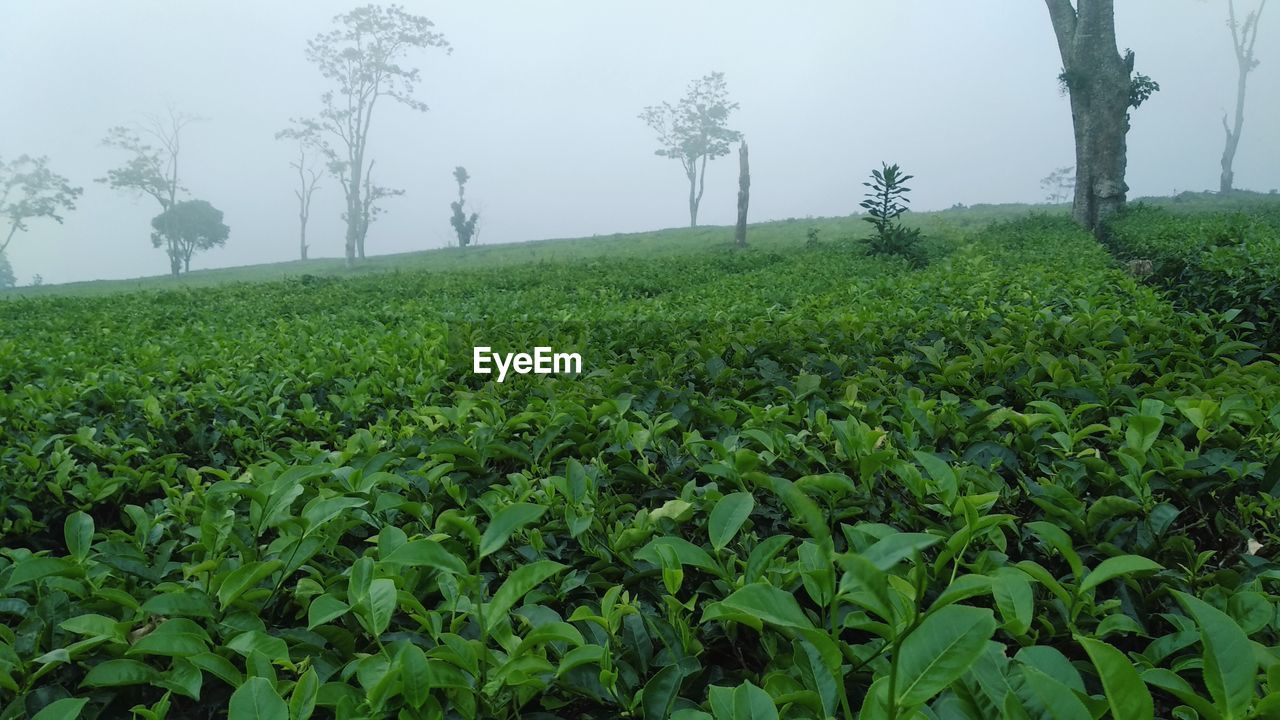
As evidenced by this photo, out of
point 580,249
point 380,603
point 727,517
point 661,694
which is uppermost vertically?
point 580,249

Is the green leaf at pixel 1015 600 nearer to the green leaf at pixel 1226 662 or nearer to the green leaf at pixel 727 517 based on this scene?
the green leaf at pixel 1226 662

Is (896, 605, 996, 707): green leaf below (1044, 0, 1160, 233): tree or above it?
below

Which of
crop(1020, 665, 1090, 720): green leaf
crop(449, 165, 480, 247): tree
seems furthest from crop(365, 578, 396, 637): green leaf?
crop(449, 165, 480, 247): tree

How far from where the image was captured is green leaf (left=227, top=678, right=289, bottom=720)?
884 mm

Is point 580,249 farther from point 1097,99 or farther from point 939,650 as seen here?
point 939,650

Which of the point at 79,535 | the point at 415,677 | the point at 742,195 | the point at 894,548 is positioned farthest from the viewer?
the point at 742,195

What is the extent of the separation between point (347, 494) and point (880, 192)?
11607mm

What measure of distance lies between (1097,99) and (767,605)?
615 inches

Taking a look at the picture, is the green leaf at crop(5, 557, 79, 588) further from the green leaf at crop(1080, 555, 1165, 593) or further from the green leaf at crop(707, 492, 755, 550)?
the green leaf at crop(1080, 555, 1165, 593)

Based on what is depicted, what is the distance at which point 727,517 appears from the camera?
1.20 meters

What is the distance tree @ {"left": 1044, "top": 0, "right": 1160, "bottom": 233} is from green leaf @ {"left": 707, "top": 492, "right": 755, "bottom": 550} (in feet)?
48.3

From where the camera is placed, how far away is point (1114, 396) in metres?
2.31

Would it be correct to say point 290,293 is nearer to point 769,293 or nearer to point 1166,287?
point 769,293

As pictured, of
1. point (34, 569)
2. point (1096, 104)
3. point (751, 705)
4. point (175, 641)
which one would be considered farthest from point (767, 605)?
point (1096, 104)
